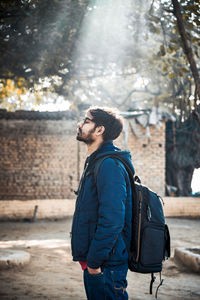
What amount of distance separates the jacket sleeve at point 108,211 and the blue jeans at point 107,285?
0.08m

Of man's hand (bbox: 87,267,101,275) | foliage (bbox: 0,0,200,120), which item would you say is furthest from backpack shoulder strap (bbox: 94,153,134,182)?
foliage (bbox: 0,0,200,120)

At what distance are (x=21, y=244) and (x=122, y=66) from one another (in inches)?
322

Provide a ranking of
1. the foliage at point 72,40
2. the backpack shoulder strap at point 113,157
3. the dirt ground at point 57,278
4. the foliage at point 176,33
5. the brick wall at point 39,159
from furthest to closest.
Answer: the brick wall at point 39,159
the foliage at point 72,40
the foliage at point 176,33
the dirt ground at point 57,278
the backpack shoulder strap at point 113,157

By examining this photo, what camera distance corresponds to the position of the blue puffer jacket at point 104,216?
1835 mm

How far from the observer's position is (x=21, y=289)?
13.4ft

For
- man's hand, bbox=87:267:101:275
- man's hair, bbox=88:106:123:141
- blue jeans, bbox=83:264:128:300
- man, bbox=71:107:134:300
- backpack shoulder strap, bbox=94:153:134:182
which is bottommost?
blue jeans, bbox=83:264:128:300

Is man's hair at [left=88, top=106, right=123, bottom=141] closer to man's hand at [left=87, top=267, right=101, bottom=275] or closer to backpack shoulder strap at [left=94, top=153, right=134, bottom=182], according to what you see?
backpack shoulder strap at [left=94, top=153, right=134, bottom=182]

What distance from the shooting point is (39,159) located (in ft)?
39.4

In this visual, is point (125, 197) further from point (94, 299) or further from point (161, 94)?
point (161, 94)

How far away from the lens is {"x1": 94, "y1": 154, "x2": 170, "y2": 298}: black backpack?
199 centimetres

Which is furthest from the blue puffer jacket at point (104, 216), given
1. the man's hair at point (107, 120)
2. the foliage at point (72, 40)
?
the foliage at point (72, 40)

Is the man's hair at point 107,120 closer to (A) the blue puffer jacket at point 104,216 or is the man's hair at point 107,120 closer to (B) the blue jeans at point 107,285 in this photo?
(A) the blue puffer jacket at point 104,216

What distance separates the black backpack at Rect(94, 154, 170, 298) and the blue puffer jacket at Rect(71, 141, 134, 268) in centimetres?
4

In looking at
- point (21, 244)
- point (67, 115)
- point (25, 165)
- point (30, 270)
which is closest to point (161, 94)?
point (67, 115)
